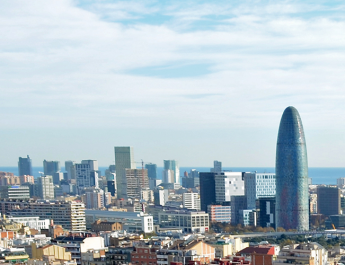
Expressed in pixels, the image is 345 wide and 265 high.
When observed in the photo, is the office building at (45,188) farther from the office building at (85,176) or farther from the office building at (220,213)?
the office building at (220,213)

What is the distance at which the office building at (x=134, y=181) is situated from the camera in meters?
139

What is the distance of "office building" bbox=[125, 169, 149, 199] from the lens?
139250 millimetres

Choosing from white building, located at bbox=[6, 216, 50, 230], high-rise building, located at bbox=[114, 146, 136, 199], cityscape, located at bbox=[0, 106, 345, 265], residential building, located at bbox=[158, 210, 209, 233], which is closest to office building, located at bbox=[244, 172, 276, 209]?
cityscape, located at bbox=[0, 106, 345, 265]

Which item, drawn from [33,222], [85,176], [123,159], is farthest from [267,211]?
[85,176]

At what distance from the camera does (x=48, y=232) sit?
61031 mm

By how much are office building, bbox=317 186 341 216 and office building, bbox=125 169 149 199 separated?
3769 cm

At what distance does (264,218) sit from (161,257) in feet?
180

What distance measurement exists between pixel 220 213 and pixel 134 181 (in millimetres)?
43499

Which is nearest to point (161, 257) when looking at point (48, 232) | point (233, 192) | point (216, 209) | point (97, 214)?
point (48, 232)

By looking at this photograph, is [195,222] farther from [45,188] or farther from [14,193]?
[45,188]

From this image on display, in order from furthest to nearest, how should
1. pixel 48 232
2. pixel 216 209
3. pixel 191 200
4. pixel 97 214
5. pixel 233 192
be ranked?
pixel 191 200 → pixel 233 192 → pixel 216 209 → pixel 97 214 → pixel 48 232

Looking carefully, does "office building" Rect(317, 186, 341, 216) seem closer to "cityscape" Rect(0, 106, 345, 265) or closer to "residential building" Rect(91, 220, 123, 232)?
"cityscape" Rect(0, 106, 345, 265)

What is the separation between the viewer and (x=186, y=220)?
3455 inches

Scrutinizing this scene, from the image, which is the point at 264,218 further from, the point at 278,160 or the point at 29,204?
the point at 29,204
